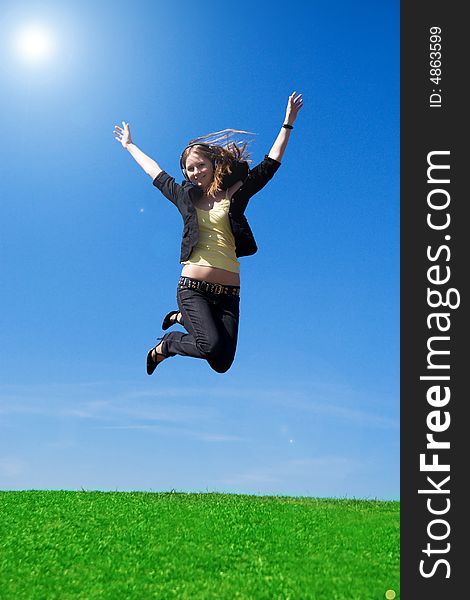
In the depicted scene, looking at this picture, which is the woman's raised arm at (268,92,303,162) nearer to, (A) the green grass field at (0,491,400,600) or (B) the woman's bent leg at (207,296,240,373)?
(B) the woman's bent leg at (207,296,240,373)

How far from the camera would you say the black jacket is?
786cm

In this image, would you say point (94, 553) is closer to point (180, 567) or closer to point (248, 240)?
point (180, 567)

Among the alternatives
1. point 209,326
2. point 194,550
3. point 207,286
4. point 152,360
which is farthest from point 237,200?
point 194,550

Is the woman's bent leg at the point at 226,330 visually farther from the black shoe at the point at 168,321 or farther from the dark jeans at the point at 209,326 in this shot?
the black shoe at the point at 168,321

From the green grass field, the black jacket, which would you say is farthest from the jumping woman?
the green grass field

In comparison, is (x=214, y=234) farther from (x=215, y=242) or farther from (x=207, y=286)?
Result: (x=207, y=286)

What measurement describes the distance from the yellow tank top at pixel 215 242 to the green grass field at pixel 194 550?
3.38 metres

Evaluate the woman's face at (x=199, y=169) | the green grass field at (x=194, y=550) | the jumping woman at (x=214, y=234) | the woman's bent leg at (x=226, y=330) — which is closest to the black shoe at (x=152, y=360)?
the jumping woman at (x=214, y=234)

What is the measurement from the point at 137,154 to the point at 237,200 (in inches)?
52.2

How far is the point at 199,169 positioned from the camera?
7.99m

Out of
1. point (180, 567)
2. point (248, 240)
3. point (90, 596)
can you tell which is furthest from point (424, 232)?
point (90, 596)

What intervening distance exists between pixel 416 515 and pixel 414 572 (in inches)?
20.5

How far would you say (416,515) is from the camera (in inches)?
276

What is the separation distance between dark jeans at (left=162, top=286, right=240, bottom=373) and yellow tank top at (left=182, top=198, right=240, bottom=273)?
1.09 ft
